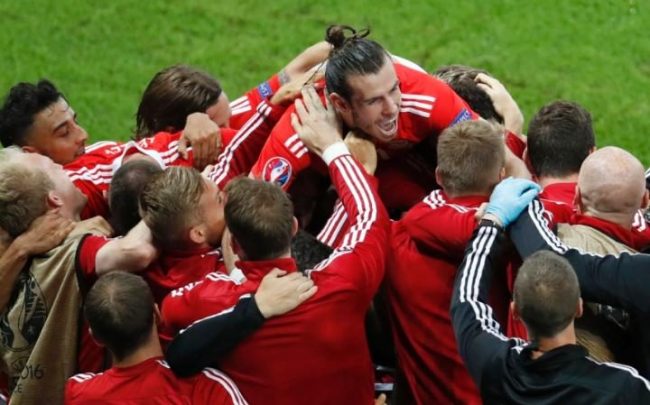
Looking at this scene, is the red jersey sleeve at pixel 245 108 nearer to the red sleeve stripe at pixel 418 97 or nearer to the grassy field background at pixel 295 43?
the red sleeve stripe at pixel 418 97

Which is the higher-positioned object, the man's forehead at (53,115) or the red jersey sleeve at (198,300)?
the man's forehead at (53,115)

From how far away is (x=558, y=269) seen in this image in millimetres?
4668

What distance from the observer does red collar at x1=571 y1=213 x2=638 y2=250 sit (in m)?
5.25

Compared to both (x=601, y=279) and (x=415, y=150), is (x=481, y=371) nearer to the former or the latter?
(x=601, y=279)

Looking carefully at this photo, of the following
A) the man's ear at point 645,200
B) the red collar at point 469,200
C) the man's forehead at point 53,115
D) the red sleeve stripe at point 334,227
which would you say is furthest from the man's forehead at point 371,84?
the man's forehead at point 53,115

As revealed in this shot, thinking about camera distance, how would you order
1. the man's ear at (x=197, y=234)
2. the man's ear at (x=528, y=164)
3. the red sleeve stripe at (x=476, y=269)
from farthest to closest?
the man's ear at (x=528, y=164) < the man's ear at (x=197, y=234) < the red sleeve stripe at (x=476, y=269)

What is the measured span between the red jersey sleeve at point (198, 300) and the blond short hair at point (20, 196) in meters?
0.74

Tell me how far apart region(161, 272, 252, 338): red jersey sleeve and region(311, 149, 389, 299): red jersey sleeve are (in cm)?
33

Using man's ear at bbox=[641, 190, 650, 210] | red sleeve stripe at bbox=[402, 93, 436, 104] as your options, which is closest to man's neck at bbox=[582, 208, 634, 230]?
man's ear at bbox=[641, 190, 650, 210]

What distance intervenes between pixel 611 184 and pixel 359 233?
0.97 metres

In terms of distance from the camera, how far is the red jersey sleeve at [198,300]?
5.04 meters

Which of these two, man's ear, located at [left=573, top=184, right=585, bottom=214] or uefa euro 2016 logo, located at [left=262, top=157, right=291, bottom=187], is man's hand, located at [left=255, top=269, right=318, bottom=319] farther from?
man's ear, located at [left=573, top=184, right=585, bottom=214]

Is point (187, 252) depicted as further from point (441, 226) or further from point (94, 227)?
point (441, 226)

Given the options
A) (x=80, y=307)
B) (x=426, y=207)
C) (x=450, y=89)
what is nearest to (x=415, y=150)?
(x=450, y=89)
